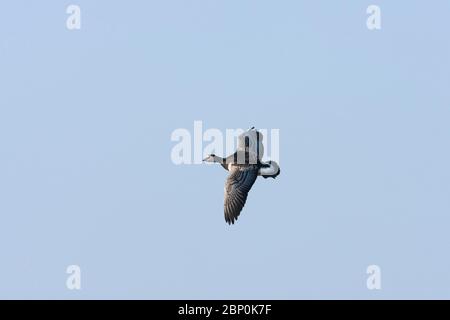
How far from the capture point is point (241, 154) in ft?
224

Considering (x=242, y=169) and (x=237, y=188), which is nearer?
(x=237, y=188)

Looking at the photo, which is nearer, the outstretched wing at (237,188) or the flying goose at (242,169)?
the outstretched wing at (237,188)

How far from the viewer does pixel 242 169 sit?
67625 millimetres

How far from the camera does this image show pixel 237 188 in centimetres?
6681

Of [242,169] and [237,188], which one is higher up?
[242,169]

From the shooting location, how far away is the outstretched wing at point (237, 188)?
66.3 meters

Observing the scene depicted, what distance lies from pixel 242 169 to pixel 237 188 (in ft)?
3.57

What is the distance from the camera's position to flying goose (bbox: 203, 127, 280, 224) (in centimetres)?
6650

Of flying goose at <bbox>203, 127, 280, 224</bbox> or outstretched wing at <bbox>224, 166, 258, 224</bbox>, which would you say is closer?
outstretched wing at <bbox>224, 166, 258, 224</bbox>

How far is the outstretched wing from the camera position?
66.3 meters

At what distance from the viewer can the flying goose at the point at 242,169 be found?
6650 cm
